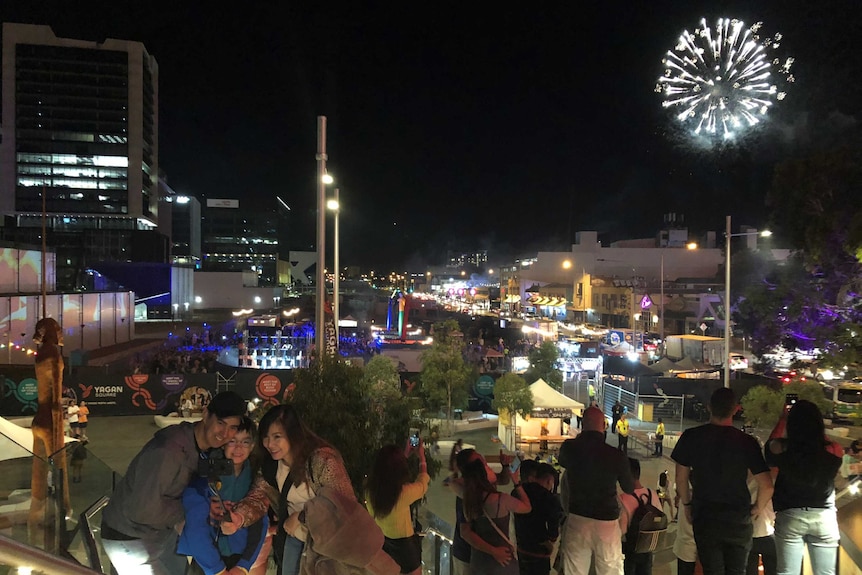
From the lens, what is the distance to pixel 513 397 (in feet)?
51.9

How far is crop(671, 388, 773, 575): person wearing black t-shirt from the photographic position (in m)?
3.66

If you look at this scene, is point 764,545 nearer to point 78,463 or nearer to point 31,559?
point 31,559

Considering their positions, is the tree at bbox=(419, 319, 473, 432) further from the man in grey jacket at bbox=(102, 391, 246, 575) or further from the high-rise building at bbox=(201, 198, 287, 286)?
the high-rise building at bbox=(201, 198, 287, 286)

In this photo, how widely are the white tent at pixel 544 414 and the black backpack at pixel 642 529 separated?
11.5 meters

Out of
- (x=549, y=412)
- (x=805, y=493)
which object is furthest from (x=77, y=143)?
(x=805, y=493)

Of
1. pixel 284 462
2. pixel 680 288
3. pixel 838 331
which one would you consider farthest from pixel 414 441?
pixel 680 288

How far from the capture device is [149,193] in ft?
281

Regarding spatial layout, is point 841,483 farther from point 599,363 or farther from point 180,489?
point 599,363

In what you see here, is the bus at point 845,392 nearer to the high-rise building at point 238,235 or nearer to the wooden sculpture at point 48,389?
the wooden sculpture at point 48,389

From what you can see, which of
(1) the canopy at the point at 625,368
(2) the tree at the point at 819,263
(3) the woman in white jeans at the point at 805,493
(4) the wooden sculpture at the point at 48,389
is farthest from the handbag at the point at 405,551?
(1) the canopy at the point at 625,368

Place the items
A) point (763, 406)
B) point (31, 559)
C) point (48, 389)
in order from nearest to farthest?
point (31, 559), point (48, 389), point (763, 406)

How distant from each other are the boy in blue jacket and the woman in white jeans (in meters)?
3.44

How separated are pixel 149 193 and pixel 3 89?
21.6m

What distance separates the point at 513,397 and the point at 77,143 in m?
85.8
